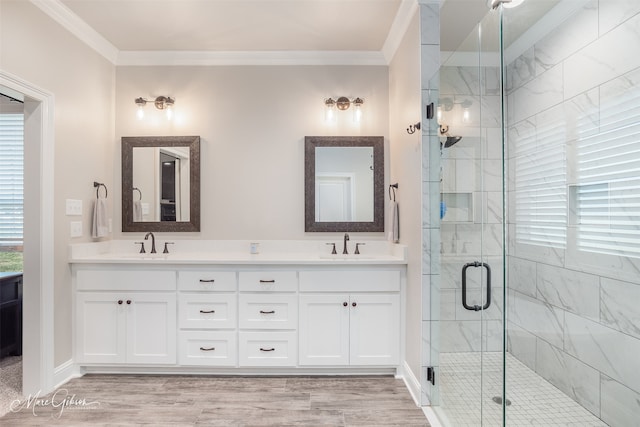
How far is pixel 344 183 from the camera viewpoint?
10.4ft

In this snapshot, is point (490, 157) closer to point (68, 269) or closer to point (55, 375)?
point (68, 269)

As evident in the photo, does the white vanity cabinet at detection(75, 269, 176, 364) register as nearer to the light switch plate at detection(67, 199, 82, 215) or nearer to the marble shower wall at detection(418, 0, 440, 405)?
the light switch plate at detection(67, 199, 82, 215)

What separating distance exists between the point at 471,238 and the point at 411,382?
1209 mm

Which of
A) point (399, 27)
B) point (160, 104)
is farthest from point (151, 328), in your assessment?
point (399, 27)

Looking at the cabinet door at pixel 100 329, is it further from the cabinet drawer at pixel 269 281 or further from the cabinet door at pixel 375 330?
the cabinet door at pixel 375 330

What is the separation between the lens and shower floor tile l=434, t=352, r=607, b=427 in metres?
1.64

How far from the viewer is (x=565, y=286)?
1906mm

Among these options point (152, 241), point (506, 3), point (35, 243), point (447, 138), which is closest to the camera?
point (506, 3)

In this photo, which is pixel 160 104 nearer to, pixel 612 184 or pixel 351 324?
pixel 351 324

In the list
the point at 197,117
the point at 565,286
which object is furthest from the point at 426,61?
the point at 197,117

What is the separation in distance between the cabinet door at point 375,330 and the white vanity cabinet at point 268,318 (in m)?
0.45

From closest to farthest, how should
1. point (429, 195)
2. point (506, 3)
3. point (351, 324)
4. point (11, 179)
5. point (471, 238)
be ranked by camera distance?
point (506, 3)
point (471, 238)
point (429, 195)
point (351, 324)
point (11, 179)

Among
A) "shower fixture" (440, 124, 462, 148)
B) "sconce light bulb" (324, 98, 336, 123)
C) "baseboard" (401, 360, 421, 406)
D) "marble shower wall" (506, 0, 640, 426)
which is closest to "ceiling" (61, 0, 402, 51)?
"sconce light bulb" (324, 98, 336, 123)
